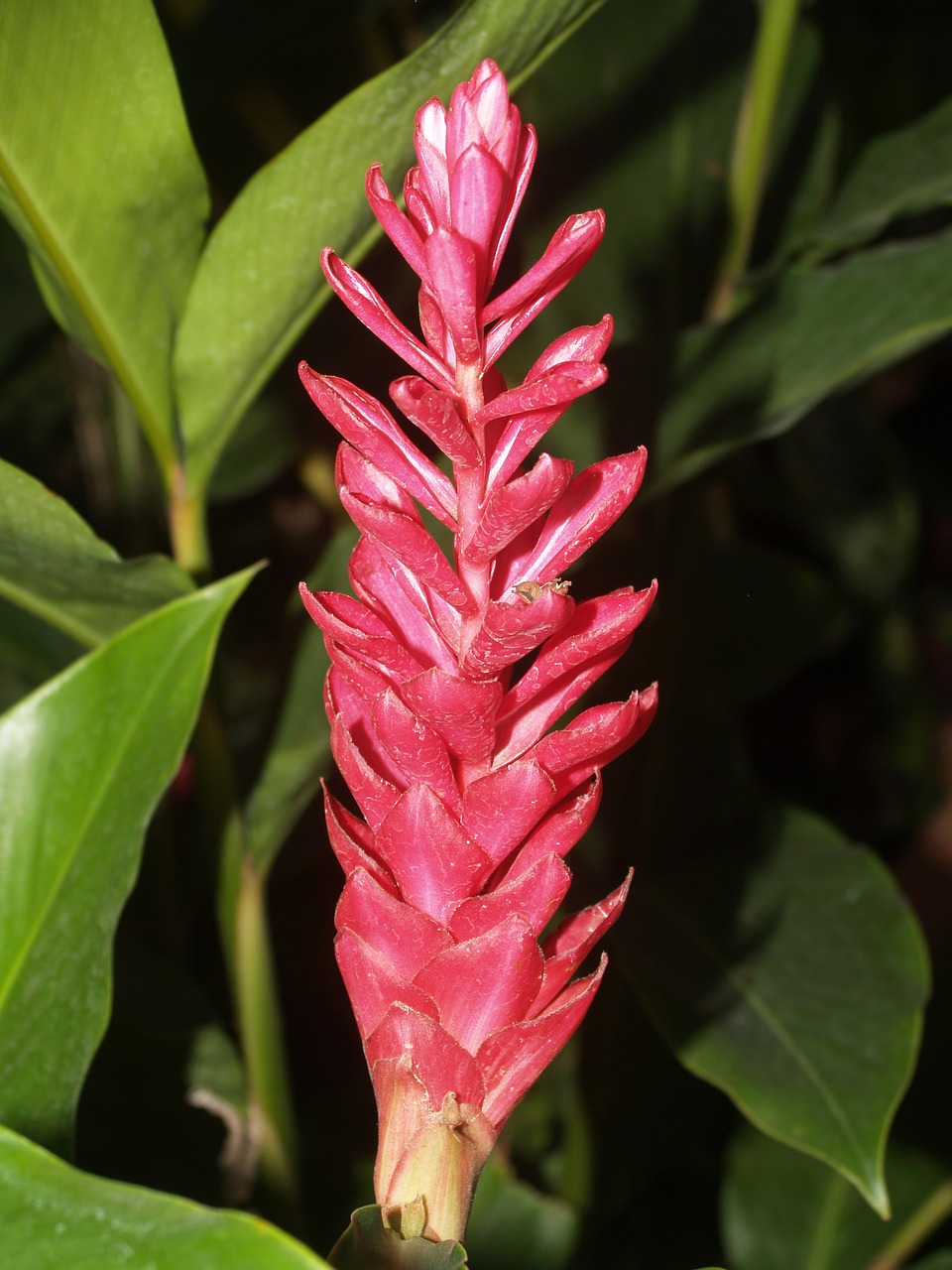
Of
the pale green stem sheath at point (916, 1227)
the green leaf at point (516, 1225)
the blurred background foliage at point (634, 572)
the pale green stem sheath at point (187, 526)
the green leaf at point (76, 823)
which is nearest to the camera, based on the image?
the green leaf at point (76, 823)

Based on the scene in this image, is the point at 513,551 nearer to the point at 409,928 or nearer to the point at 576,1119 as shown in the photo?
the point at 409,928

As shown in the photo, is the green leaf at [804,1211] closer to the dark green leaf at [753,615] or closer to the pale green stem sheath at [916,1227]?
the pale green stem sheath at [916,1227]

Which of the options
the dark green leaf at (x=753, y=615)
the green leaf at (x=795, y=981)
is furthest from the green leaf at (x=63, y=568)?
the dark green leaf at (x=753, y=615)

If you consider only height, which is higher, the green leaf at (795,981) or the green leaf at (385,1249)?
the green leaf at (385,1249)

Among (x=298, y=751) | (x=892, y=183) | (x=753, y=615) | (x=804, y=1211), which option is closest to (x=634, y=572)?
(x=753, y=615)

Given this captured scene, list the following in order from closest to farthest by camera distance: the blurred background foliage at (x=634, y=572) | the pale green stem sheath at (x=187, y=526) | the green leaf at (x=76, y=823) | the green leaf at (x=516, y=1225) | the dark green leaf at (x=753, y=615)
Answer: the green leaf at (x=76, y=823) < the pale green stem sheath at (x=187, y=526) < the blurred background foliage at (x=634, y=572) < the green leaf at (x=516, y=1225) < the dark green leaf at (x=753, y=615)

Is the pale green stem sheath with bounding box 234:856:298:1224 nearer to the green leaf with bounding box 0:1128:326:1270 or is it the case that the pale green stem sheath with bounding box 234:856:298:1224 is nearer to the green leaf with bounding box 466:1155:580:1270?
the green leaf with bounding box 466:1155:580:1270

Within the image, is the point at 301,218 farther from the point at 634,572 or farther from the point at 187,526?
the point at 634,572
